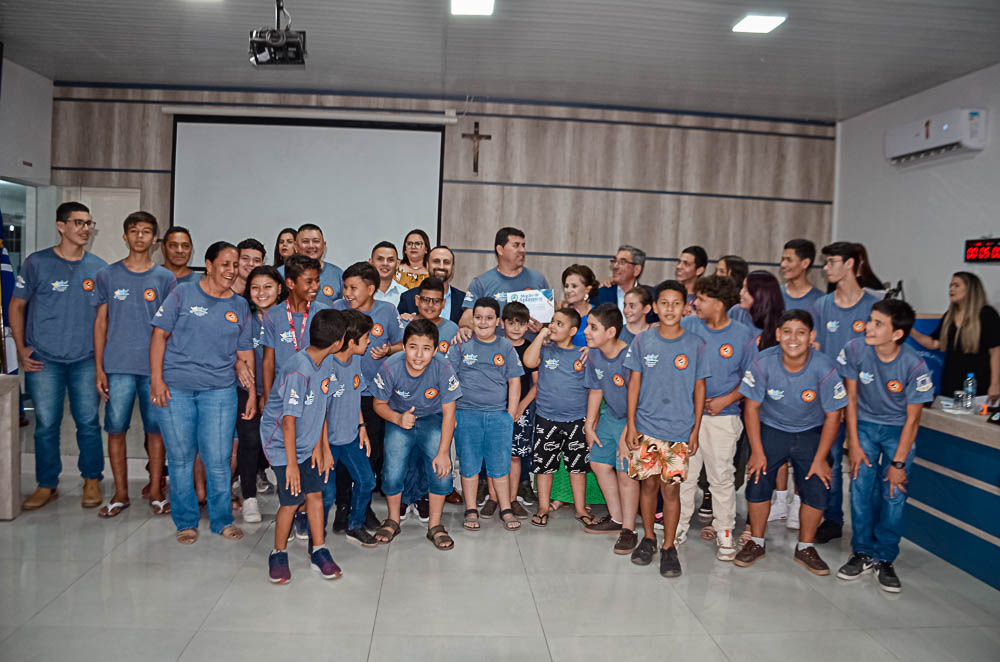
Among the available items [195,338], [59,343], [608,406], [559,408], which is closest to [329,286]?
[195,338]

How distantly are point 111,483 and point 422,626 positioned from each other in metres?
2.63

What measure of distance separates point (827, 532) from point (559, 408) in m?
1.57

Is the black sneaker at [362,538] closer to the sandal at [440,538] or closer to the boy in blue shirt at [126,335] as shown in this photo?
the sandal at [440,538]

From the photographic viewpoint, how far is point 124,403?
11.8 feet

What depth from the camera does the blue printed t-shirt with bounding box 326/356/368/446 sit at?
3.03 metres

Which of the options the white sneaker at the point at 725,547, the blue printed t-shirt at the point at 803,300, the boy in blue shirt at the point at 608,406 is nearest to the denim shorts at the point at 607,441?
the boy in blue shirt at the point at 608,406

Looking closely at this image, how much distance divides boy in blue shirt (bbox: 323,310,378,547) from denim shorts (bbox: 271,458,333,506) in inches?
8.0

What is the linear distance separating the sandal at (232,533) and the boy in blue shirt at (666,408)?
1949 millimetres

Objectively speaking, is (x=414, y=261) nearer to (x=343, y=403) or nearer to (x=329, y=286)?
(x=329, y=286)

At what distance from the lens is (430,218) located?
24.0ft

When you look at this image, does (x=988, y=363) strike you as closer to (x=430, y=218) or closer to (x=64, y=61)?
(x=430, y=218)

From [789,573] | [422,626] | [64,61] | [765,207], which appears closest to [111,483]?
[422,626]

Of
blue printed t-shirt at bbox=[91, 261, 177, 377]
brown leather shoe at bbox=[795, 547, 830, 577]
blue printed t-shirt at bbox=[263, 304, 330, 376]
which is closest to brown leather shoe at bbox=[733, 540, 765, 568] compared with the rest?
brown leather shoe at bbox=[795, 547, 830, 577]

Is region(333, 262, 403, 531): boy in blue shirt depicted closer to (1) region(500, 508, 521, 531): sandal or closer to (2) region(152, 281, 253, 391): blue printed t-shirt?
(2) region(152, 281, 253, 391): blue printed t-shirt
